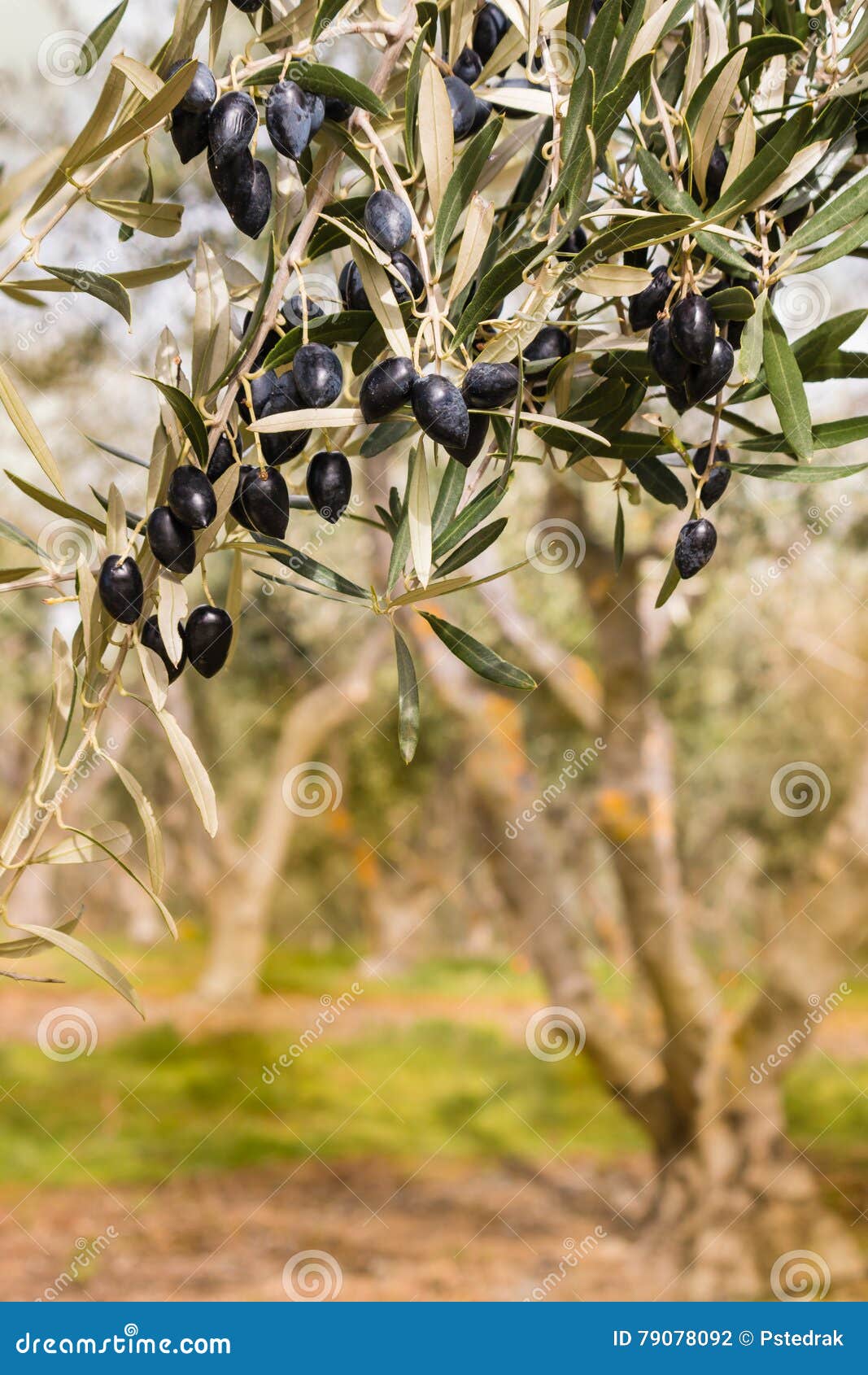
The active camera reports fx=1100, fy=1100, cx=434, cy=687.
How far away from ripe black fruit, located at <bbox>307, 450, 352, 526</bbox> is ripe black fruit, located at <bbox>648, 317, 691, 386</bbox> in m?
0.18

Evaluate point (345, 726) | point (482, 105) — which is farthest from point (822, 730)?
point (482, 105)

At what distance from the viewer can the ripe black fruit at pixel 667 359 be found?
0.58 metres

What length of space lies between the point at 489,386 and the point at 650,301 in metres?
0.14

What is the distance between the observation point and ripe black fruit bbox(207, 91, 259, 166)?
22.0 inches

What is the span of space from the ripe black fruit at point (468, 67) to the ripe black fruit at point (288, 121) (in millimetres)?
208

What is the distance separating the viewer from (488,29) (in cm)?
75

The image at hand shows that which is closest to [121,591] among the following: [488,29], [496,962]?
[488,29]

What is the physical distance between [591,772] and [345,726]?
9.47 feet
